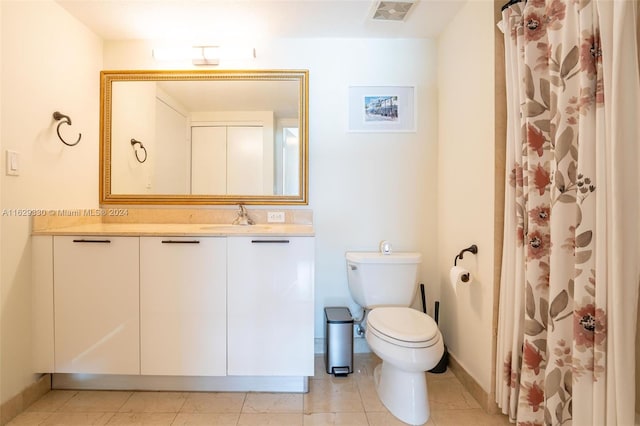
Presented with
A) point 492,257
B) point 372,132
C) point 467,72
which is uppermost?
point 467,72

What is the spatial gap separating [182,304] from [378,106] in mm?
1761

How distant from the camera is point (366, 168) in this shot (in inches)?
82.3

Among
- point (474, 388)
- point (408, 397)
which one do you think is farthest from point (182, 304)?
point (474, 388)

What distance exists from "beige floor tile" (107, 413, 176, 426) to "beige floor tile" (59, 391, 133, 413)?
0.09 metres

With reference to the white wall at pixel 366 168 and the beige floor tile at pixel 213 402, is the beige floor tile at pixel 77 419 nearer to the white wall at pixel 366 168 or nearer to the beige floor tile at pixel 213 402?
the beige floor tile at pixel 213 402

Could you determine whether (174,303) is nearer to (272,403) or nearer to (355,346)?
(272,403)

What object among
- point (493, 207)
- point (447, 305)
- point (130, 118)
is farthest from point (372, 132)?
point (130, 118)

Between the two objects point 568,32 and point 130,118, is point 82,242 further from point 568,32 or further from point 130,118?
point 568,32

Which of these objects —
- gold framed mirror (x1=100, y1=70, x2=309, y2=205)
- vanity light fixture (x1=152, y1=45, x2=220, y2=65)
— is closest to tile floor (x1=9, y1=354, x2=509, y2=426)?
gold framed mirror (x1=100, y1=70, x2=309, y2=205)

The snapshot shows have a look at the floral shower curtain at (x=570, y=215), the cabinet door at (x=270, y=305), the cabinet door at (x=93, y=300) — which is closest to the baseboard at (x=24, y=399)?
the cabinet door at (x=93, y=300)

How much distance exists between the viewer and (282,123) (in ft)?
6.74

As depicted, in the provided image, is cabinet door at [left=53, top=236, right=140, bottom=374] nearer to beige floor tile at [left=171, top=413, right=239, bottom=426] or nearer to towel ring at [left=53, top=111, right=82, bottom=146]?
beige floor tile at [left=171, top=413, right=239, bottom=426]

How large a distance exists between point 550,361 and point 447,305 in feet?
3.03

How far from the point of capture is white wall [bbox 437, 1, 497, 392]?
1515 mm
